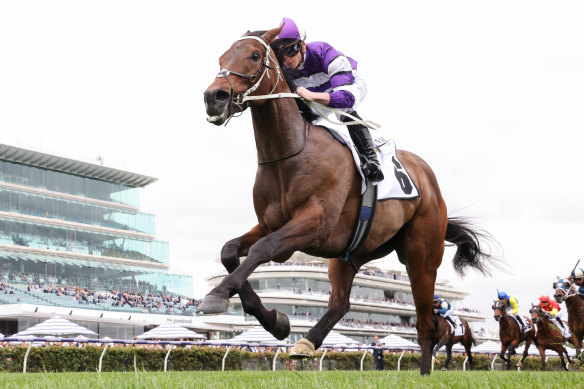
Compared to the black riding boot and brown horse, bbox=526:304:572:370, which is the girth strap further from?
brown horse, bbox=526:304:572:370

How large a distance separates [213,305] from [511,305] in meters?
16.8

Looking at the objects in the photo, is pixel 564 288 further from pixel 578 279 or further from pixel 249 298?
pixel 249 298

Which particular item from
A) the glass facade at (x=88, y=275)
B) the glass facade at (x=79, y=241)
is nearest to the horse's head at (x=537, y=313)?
the glass facade at (x=88, y=275)

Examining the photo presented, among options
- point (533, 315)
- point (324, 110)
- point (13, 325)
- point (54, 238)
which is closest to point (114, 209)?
point (54, 238)

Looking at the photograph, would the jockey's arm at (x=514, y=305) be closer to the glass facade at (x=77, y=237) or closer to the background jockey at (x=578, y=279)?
the background jockey at (x=578, y=279)

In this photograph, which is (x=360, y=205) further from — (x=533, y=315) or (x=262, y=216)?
(x=533, y=315)

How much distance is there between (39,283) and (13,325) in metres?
5.15

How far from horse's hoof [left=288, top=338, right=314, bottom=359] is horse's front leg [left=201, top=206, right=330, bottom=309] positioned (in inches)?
32.6

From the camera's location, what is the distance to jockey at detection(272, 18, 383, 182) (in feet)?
16.7

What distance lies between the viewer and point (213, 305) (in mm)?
3934

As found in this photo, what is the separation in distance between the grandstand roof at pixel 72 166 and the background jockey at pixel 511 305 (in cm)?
4493

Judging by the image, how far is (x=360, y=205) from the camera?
516 cm

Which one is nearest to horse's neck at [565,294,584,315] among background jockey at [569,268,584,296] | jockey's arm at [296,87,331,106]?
background jockey at [569,268,584,296]

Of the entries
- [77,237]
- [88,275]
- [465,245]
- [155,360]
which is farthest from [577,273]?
[77,237]
